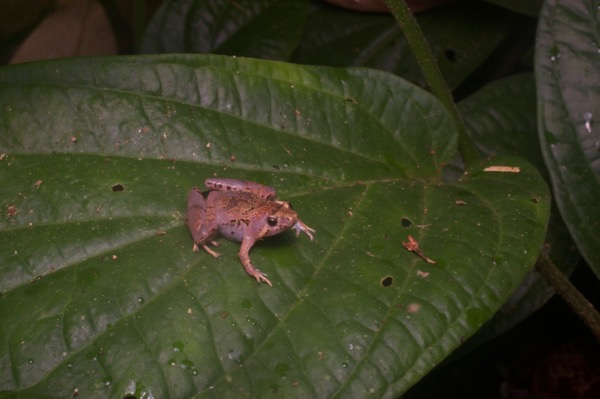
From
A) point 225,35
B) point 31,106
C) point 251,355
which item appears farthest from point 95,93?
point 225,35

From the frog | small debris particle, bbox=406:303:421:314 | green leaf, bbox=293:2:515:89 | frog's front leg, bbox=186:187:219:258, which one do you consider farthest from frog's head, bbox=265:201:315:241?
green leaf, bbox=293:2:515:89

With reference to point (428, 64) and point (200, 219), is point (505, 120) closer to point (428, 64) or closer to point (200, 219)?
point (428, 64)

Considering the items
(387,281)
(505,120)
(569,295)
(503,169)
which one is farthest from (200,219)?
(505,120)

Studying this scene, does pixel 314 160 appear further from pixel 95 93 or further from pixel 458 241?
pixel 95 93

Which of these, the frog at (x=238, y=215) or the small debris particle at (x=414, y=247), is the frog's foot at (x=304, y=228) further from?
the small debris particle at (x=414, y=247)

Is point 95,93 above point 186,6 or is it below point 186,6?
above

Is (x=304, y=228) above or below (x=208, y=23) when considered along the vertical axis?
above

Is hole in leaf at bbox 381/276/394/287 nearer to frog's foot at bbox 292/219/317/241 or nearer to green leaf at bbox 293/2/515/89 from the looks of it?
frog's foot at bbox 292/219/317/241
